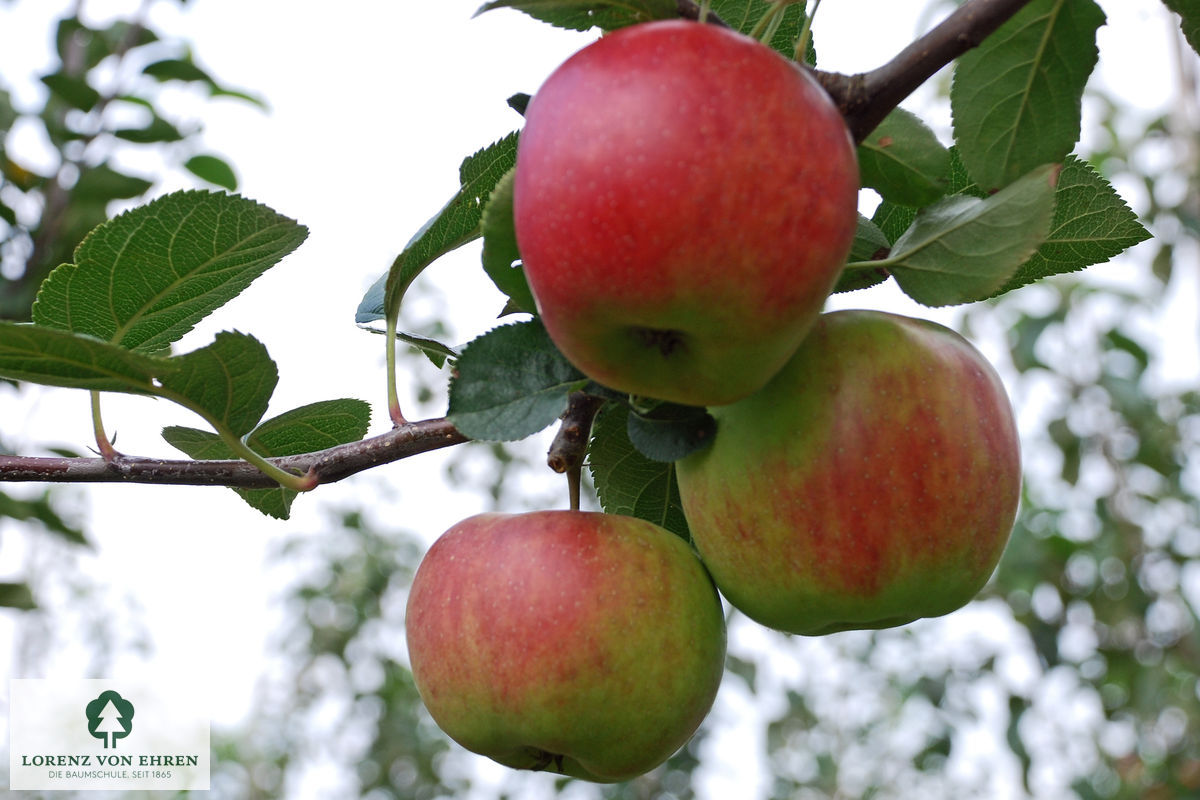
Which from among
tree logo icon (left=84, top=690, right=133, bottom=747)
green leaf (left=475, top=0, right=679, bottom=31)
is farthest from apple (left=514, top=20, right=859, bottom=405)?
tree logo icon (left=84, top=690, right=133, bottom=747)

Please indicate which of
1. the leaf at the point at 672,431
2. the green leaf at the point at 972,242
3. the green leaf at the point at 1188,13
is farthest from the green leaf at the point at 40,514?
the green leaf at the point at 1188,13

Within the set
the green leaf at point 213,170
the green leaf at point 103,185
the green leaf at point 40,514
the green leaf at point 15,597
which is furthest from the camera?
the green leaf at point 213,170

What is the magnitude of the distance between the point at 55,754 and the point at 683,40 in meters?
1.48

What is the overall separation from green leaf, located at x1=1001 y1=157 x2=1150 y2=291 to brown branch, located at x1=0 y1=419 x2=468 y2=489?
0.46 m

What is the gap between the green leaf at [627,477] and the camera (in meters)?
0.81

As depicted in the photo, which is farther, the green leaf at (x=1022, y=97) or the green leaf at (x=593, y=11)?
A: the green leaf at (x=1022, y=97)

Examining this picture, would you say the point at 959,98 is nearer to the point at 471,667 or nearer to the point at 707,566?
the point at 707,566

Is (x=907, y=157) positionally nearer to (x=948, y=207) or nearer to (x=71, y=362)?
(x=948, y=207)

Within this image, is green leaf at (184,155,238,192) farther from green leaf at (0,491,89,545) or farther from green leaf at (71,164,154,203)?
green leaf at (0,491,89,545)

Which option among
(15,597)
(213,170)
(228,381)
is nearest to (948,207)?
(228,381)

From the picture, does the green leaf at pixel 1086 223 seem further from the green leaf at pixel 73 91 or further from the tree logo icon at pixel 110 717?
the green leaf at pixel 73 91

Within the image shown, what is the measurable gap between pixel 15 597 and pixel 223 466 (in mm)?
1002

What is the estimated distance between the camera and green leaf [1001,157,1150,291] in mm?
724

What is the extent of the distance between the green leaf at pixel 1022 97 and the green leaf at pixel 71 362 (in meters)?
0.56
